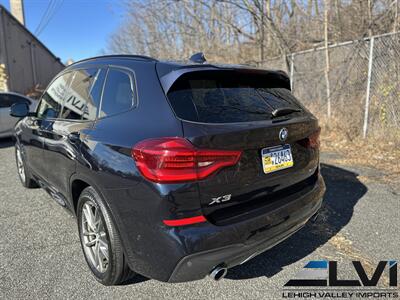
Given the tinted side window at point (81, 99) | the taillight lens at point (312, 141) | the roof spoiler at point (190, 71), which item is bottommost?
the taillight lens at point (312, 141)

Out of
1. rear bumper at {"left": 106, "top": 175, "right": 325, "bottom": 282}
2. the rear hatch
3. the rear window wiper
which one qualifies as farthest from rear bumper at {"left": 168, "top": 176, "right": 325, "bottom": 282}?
the rear window wiper

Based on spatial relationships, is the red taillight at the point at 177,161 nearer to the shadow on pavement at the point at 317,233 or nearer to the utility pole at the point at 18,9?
the shadow on pavement at the point at 317,233

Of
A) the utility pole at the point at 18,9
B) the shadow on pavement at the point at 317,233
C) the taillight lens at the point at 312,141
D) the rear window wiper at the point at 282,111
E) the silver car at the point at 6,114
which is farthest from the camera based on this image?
the utility pole at the point at 18,9

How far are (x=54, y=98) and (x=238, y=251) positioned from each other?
289cm

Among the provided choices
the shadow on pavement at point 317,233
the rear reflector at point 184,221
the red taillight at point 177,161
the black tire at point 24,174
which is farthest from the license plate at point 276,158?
the black tire at point 24,174

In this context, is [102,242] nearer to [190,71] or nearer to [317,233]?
[190,71]

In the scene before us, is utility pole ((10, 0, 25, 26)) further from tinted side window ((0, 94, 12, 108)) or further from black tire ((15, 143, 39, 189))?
black tire ((15, 143, 39, 189))

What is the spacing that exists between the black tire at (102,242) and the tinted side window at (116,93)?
66 cm

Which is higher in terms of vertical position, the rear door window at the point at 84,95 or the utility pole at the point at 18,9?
the utility pole at the point at 18,9

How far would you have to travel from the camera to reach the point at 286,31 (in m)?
11.1

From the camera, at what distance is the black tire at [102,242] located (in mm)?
2281

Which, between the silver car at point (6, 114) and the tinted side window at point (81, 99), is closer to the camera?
the tinted side window at point (81, 99)

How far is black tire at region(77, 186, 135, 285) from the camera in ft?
7.48

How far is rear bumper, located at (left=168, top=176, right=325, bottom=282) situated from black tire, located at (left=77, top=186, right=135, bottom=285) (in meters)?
0.53
